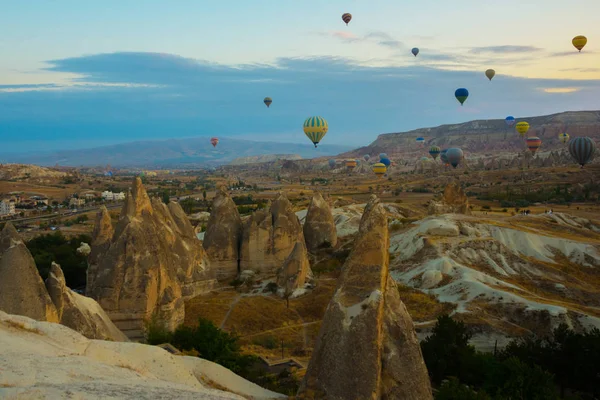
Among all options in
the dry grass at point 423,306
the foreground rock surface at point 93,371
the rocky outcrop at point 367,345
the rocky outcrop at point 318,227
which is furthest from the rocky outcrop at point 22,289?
the rocky outcrop at point 318,227

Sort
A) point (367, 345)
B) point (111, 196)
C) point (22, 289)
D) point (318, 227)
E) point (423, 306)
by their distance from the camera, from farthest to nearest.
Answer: point (111, 196), point (318, 227), point (423, 306), point (22, 289), point (367, 345)

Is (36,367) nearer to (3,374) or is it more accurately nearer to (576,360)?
(3,374)

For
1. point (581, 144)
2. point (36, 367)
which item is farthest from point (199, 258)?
point (581, 144)

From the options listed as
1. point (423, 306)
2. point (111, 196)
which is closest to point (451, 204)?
point (423, 306)

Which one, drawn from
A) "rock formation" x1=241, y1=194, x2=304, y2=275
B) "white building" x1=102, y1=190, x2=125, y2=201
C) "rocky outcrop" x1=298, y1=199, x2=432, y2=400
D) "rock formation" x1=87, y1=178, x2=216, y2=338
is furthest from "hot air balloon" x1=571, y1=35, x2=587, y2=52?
"white building" x1=102, y1=190, x2=125, y2=201

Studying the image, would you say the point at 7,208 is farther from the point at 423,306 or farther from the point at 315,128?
the point at 423,306

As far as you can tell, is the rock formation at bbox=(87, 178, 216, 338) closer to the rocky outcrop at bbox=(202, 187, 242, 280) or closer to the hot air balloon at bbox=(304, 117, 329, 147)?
the rocky outcrop at bbox=(202, 187, 242, 280)

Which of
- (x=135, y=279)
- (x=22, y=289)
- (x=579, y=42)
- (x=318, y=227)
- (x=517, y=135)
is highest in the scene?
(x=579, y=42)
